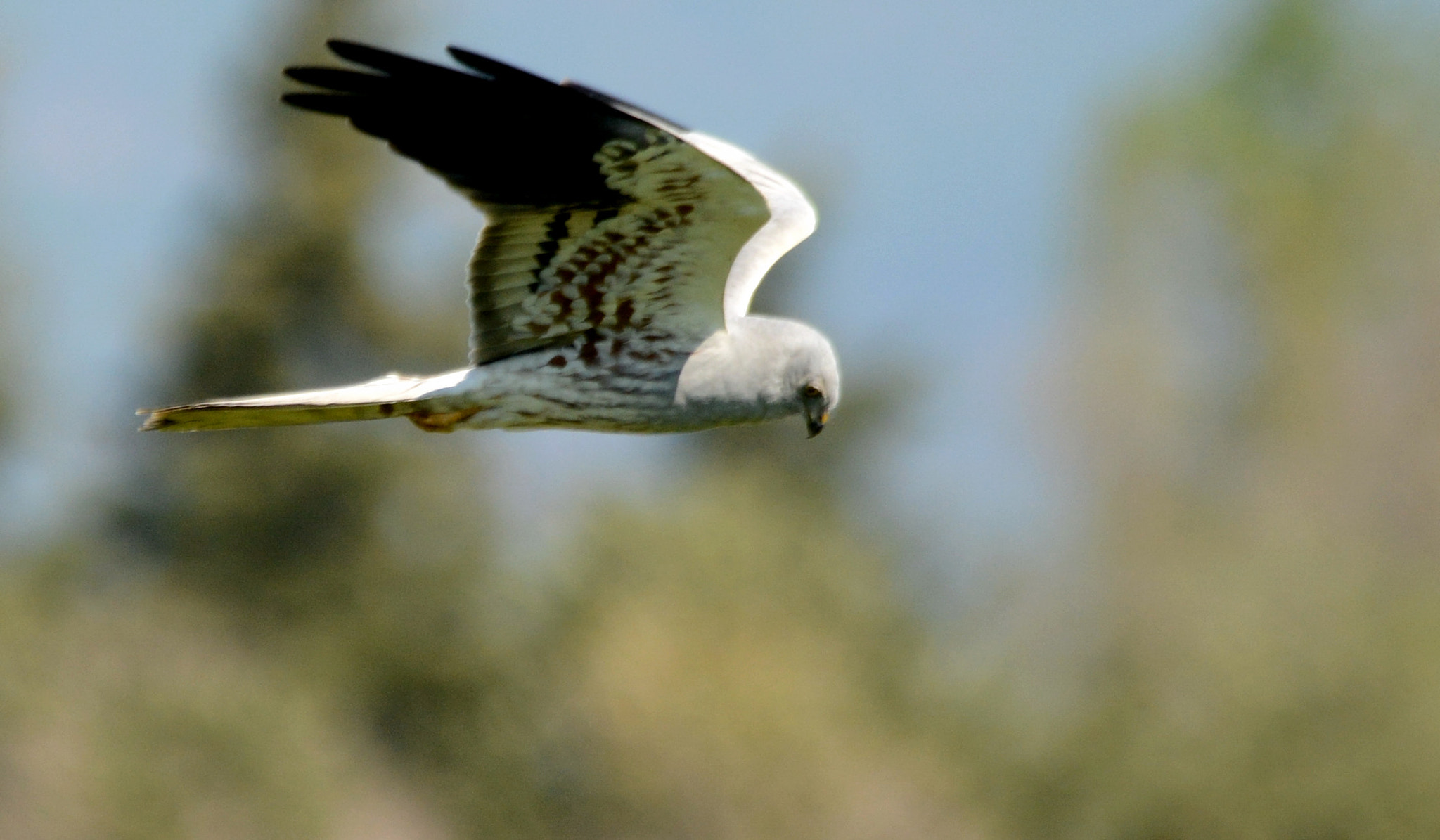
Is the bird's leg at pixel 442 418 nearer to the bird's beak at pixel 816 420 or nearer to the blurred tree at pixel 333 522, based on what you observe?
the bird's beak at pixel 816 420

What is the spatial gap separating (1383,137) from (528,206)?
40.6m

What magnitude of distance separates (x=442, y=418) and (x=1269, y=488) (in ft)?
123

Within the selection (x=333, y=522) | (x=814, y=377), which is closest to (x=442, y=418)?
(x=814, y=377)

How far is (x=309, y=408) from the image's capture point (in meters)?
6.96

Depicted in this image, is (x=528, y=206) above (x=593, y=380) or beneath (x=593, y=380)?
above

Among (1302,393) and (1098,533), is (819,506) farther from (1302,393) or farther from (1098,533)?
(1302,393)

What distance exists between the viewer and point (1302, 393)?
4444 centimetres

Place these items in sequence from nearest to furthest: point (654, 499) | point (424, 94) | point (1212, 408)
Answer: point (424, 94) → point (654, 499) → point (1212, 408)

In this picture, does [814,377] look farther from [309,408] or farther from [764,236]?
[309,408]

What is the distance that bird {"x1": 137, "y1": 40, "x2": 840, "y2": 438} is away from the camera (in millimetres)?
6820

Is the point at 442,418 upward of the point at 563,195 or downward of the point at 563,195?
downward

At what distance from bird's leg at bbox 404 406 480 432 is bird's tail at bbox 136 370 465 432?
6cm

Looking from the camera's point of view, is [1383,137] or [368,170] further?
[1383,137]

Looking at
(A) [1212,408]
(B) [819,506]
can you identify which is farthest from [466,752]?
(A) [1212,408]
